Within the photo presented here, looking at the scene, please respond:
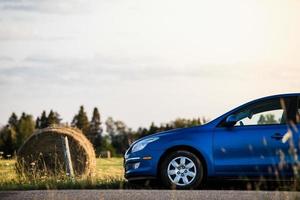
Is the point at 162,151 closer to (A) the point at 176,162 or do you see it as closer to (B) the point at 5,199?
(A) the point at 176,162

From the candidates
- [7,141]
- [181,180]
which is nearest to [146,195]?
[181,180]

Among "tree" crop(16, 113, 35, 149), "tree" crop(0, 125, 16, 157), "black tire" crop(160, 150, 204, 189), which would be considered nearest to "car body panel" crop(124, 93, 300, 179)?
"black tire" crop(160, 150, 204, 189)

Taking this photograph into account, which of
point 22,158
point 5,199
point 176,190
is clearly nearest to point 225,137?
point 176,190

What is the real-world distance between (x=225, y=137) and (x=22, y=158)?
1041cm

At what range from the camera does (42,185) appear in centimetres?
1564

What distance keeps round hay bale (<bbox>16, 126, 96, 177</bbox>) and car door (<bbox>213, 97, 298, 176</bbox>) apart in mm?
9546

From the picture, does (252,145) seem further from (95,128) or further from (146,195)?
(95,128)

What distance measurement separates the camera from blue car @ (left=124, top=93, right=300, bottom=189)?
13664mm

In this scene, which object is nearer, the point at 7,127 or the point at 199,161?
the point at 199,161

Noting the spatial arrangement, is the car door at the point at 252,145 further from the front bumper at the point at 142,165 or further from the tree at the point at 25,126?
the tree at the point at 25,126

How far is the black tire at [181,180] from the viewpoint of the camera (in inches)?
542

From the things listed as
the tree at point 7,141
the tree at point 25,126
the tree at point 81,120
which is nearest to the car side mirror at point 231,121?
the tree at point 7,141

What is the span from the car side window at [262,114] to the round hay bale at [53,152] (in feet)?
31.5

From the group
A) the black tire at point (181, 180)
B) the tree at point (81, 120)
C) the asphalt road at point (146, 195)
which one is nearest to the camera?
the asphalt road at point (146, 195)
